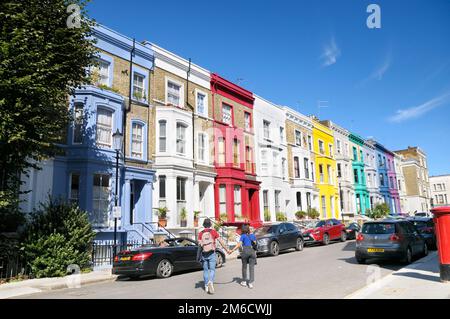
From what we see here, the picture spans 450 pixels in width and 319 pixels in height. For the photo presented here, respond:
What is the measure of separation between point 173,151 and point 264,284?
13.3 m

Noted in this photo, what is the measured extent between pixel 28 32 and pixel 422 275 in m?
13.4

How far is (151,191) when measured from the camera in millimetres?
21156

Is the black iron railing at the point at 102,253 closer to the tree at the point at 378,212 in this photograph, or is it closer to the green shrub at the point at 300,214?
the green shrub at the point at 300,214

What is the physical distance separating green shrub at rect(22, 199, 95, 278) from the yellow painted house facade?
27902 millimetres

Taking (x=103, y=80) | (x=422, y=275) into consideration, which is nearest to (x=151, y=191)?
(x=103, y=80)

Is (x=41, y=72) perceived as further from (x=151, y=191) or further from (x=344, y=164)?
(x=344, y=164)

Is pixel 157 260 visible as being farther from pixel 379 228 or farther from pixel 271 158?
pixel 271 158

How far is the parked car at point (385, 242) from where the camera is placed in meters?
13.3

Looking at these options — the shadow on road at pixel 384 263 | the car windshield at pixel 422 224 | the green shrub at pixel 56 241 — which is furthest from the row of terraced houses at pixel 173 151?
the car windshield at pixel 422 224

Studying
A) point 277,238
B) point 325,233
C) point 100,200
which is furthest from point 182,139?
point 325,233

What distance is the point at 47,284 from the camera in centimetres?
1148

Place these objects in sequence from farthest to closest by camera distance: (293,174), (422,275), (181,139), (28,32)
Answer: (293,174), (181,139), (28,32), (422,275)

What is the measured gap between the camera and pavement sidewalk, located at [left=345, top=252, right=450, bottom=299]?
8.02 m

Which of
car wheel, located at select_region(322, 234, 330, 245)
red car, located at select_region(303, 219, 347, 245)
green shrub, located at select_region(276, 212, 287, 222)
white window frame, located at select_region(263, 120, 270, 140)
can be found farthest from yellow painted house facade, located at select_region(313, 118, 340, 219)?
car wheel, located at select_region(322, 234, 330, 245)
